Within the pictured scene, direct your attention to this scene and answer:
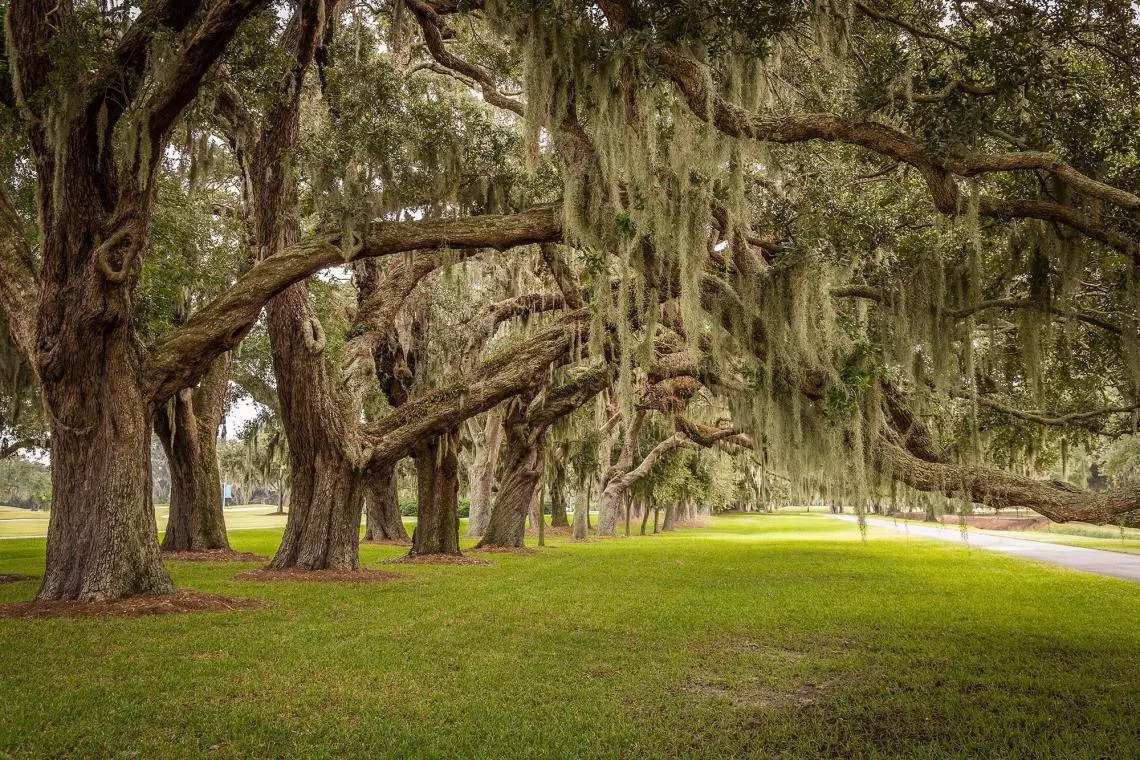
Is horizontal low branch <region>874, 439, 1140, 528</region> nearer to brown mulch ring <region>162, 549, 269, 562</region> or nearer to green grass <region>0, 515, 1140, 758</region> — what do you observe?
green grass <region>0, 515, 1140, 758</region>

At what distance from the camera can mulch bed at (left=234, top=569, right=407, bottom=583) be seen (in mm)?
10305

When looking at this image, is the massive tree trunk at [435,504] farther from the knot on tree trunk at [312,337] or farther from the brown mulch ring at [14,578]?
the brown mulch ring at [14,578]

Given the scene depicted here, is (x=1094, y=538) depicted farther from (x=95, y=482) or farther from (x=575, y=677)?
(x=95, y=482)

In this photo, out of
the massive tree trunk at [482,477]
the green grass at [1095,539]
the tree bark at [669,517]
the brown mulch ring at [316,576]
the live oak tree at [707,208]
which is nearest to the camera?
the live oak tree at [707,208]

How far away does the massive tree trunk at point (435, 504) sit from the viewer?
14.6 m

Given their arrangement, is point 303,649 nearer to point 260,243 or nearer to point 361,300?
point 260,243

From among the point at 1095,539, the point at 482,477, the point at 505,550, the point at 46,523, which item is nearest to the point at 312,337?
the point at 505,550

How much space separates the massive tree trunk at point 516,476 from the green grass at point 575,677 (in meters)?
6.55

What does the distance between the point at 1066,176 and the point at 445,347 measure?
1050 cm

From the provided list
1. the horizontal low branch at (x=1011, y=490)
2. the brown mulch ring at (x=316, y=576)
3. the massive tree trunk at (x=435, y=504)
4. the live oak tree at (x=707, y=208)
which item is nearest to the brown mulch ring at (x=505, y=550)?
the massive tree trunk at (x=435, y=504)

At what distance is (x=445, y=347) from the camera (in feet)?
45.0

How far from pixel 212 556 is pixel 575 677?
1203cm

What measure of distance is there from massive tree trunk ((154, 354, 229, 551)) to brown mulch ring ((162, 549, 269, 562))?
394mm

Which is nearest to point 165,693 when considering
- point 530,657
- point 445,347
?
point 530,657
